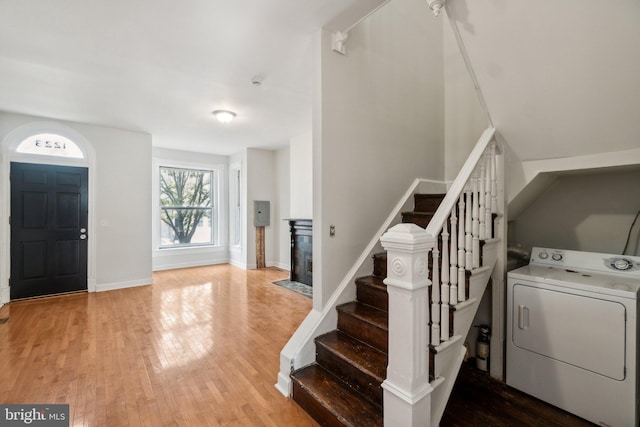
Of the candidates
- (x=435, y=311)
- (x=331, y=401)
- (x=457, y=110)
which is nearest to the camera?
(x=435, y=311)

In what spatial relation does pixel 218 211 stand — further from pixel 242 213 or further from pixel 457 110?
pixel 457 110

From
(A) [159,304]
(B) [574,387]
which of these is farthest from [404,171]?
(A) [159,304]

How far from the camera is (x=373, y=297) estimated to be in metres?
2.16

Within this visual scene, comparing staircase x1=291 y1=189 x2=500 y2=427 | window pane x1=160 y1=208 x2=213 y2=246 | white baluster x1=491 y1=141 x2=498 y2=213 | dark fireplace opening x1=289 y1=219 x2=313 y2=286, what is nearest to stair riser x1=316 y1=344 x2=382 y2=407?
staircase x1=291 y1=189 x2=500 y2=427

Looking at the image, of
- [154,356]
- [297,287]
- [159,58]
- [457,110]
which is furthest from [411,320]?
[297,287]

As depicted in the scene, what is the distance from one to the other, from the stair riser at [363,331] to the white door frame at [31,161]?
4.41 meters

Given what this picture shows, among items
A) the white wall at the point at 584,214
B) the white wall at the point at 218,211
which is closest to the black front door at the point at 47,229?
the white wall at the point at 218,211

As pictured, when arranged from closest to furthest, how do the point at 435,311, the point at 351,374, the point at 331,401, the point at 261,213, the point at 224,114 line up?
the point at 435,311 → the point at 331,401 → the point at 351,374 → the point at 224,114 → the point at 261,213

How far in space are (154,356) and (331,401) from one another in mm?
1751

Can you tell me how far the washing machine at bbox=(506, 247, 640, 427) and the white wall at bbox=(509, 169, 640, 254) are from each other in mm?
474

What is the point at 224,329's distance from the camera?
3.07m

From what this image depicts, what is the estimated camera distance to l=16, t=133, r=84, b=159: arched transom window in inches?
161

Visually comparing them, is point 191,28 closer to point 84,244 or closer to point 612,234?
point 612,234

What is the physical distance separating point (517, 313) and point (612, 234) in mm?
1161
